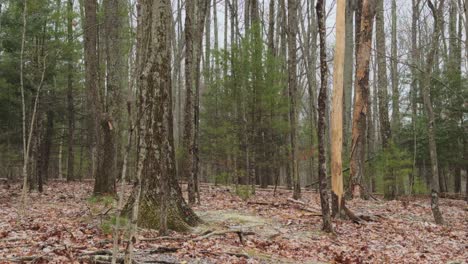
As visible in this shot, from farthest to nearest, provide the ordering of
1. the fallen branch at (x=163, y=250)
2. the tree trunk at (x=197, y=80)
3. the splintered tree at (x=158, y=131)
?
1. the tree trunk at (x=197, y=80)
2. the splintered tree at (x=158, y=131)
3. the fallen branch at (x=163, y=250)

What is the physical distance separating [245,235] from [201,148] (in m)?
12.6

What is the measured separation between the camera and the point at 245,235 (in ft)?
25.5

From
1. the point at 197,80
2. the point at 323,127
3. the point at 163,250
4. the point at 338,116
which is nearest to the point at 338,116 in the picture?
the point at 338,116

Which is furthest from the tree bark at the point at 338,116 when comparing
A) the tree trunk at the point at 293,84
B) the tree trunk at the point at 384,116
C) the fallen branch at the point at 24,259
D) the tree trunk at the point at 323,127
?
the fallen branch at the point at 24,259

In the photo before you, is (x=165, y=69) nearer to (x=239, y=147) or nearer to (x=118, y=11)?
(x=118, y=11)

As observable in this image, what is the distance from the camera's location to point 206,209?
10.8 m

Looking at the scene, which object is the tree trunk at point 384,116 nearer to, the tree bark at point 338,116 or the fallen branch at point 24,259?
the tree bark at point 338,116

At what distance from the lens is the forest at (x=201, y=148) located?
21.0 feet

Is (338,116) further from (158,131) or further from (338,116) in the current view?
(158,131)

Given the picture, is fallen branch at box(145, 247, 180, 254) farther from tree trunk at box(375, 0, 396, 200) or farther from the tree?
tree trunk at box(375, 0, 396, 200)

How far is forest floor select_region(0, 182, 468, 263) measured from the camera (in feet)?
18.9

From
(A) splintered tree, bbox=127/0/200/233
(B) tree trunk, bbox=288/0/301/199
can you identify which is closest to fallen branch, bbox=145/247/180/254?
(A) splintered tree, bbox=127/0/200/233

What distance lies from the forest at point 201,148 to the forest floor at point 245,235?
0.05 m

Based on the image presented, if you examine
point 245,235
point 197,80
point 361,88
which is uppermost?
point 197,80
